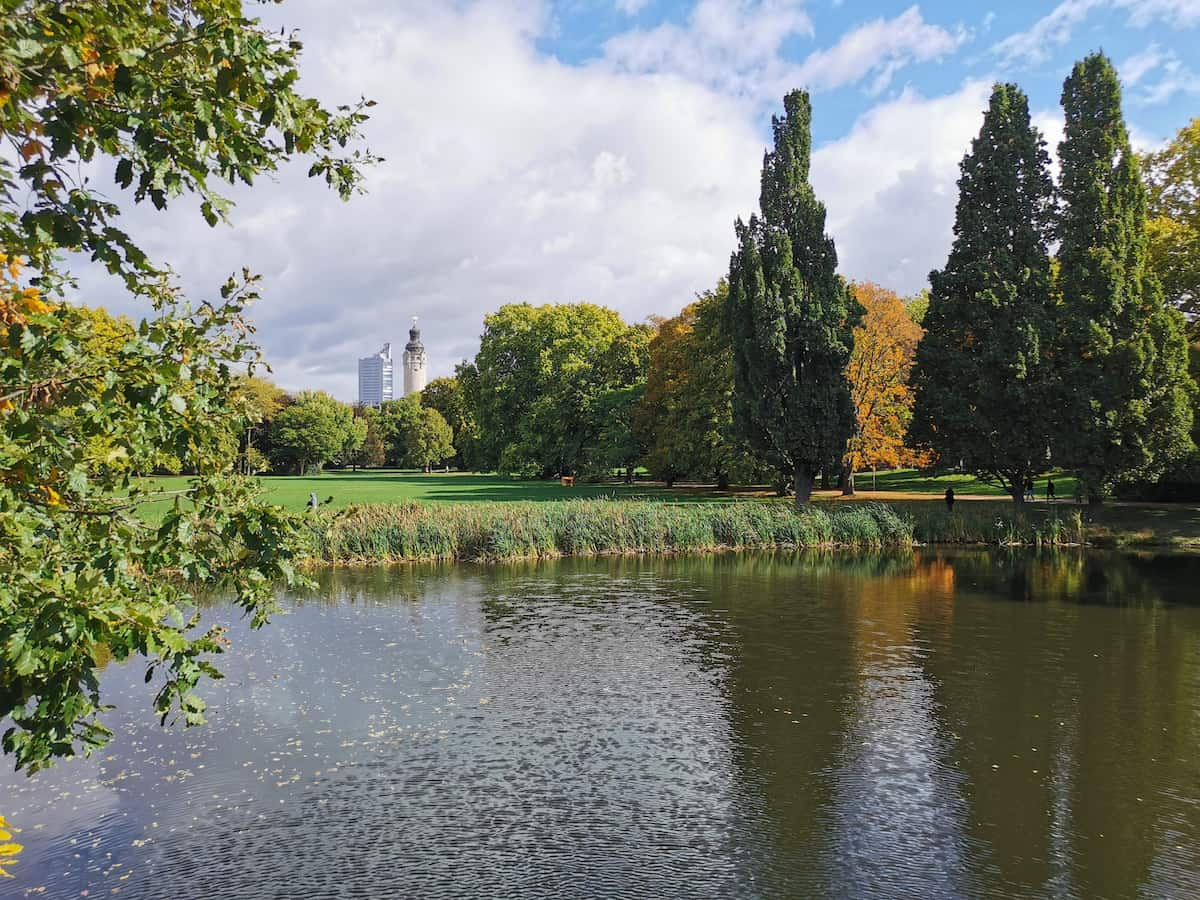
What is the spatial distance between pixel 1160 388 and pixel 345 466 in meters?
94.1

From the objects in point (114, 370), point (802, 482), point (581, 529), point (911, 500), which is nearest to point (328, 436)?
point (802, 482)

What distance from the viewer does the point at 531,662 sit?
1370 cm

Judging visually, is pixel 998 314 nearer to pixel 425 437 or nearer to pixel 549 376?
pixel 549 376

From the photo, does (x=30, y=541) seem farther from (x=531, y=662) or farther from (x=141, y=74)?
(x=531, y=662)

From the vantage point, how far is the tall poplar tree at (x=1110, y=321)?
2975 cm

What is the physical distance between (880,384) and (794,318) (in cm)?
935

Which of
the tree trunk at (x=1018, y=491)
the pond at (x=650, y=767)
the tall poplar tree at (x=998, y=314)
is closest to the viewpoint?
the pond at (x=650, y=767)

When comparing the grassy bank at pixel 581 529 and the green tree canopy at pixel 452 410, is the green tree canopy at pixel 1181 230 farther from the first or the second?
the green tree canopy at pixel 452 410

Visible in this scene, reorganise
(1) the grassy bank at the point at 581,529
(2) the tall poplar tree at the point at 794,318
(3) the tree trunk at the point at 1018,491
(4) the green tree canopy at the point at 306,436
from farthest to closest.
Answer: (4) the green tree canopy at the point at 306,436 < (2) the tall poplar tree at the point at 794,318 < (3) the tree trunk at the point at 1018,491 < (1) the grassy bank at the point at 581,529

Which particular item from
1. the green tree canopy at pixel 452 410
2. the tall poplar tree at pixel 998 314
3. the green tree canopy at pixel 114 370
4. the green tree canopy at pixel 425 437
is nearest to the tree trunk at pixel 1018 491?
the tall poplar tree at pixel 998 314

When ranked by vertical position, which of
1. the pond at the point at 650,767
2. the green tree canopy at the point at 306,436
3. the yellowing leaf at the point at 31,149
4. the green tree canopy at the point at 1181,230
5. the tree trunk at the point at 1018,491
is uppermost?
the green tree canopy at the point at 1181,230

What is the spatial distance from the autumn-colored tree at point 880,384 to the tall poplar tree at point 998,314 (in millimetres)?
8297

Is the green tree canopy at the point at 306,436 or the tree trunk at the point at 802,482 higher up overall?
the green tree canopy at the point at 306,436

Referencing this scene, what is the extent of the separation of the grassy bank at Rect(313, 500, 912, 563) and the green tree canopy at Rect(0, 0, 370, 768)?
20011mm
